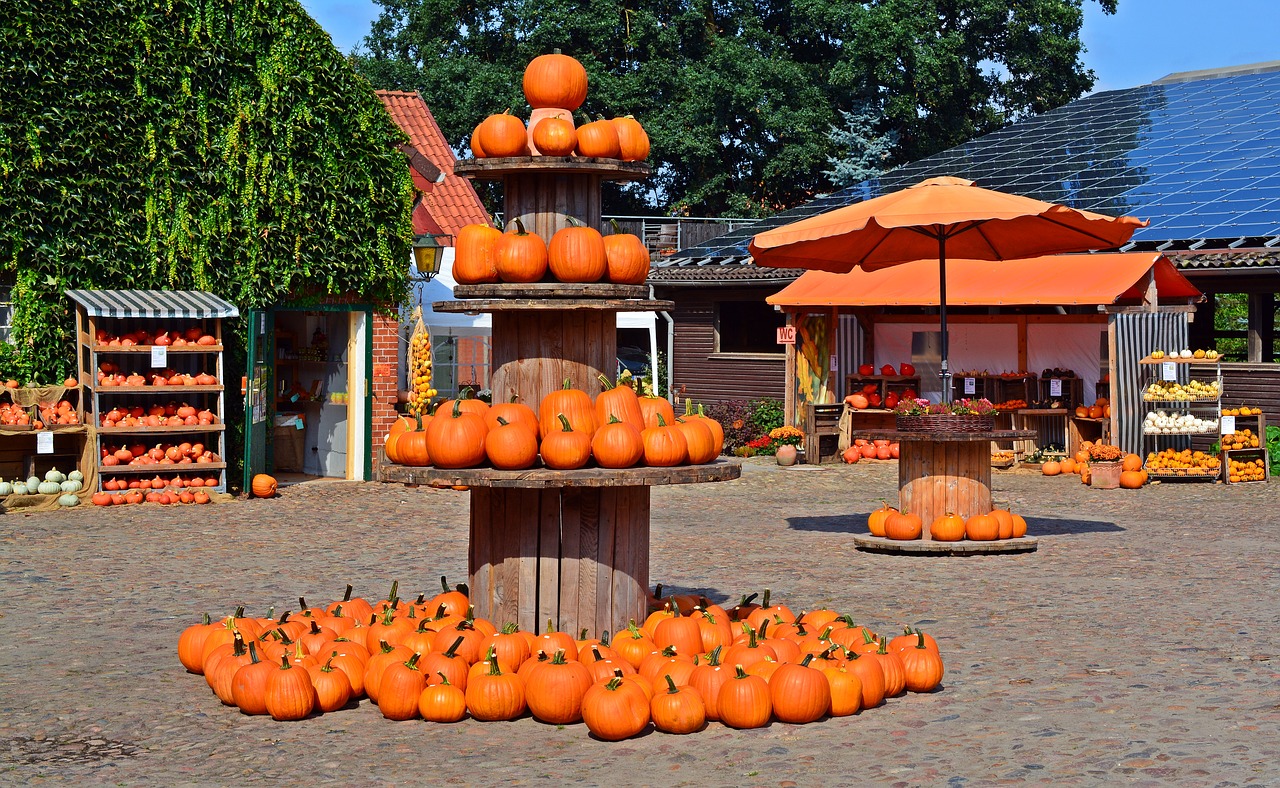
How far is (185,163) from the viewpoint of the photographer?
17094 mm

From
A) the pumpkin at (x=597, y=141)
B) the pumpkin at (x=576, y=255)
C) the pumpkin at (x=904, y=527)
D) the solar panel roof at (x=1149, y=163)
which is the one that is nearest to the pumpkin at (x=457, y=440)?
the pumpkin at (x=576, y=255)

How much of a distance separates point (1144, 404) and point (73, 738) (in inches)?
594

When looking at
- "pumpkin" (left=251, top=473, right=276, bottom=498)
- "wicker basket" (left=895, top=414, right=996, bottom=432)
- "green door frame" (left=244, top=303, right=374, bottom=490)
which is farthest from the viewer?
"green door frame" (left=244, top=303, right=374, bottom=490)

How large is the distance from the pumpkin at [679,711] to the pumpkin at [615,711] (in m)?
0.06

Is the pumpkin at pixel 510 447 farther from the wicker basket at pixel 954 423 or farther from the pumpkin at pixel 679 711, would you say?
the wicker basket at pixel 954 423

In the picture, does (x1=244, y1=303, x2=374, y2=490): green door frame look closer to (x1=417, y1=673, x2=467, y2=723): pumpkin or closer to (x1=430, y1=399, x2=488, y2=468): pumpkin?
(x1=430, y1=399, x2=488, y2=468): pumpkin

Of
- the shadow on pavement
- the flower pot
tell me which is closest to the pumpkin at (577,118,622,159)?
the shadow on pavement

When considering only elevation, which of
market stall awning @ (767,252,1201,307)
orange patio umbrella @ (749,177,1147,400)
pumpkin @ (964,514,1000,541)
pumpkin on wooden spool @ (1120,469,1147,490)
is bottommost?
pumpkin @ (964,514,1000,541)

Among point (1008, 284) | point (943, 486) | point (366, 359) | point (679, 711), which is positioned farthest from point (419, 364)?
point (679, 711)

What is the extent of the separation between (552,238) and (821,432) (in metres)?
14.1

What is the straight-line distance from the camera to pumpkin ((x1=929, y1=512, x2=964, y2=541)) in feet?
39.3

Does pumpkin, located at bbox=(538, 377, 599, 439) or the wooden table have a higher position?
pumpkin, located at bbox=(538, 377, 599, 439)

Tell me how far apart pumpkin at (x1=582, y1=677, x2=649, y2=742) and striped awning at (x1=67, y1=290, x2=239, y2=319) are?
10.8m

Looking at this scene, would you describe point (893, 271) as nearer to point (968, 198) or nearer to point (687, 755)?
point (968, 198)
